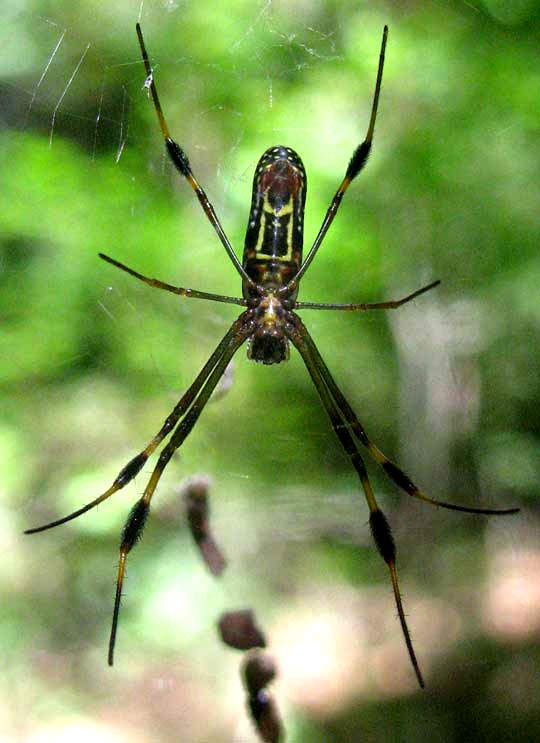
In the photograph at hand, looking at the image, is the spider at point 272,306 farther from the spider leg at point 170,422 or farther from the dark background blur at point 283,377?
the dark background blur at point 283,377

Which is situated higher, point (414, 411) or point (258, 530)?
point (414, 411)

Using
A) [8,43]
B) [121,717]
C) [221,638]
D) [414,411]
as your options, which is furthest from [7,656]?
[8,43]

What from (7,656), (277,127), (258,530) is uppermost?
(277,127)

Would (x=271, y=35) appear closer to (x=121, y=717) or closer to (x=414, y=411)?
(x=414, y=411)

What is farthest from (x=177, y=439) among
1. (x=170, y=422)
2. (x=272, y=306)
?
(x=272, y=306)

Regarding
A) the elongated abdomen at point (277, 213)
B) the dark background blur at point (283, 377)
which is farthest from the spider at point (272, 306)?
A: the dark background blur at point (283, 377)

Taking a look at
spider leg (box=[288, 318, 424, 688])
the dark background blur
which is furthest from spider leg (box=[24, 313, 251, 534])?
the dark background blur

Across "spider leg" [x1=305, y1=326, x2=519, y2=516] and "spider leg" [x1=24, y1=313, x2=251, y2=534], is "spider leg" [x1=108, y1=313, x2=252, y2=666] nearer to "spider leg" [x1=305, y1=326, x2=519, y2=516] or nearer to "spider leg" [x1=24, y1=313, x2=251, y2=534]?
"spider leg" [x1=24, y1=313, x2=251, y2=534]
